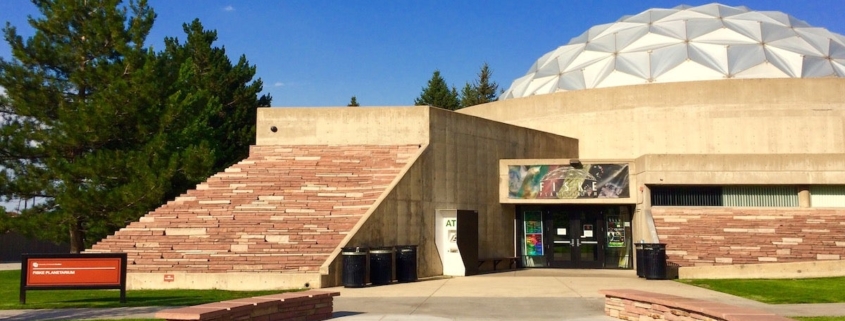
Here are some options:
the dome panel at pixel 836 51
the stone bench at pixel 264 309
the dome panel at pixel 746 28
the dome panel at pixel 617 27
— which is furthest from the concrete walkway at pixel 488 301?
the dome panel at pixel 617 27

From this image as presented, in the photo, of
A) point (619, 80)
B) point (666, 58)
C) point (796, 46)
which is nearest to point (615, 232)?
point (619, 80)

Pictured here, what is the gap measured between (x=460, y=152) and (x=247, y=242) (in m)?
7.91

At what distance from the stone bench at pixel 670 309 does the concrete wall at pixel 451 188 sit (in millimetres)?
7853

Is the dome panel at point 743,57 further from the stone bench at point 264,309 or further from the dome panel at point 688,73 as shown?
the stone bench at point 264,309

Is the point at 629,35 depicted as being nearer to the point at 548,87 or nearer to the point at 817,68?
the point at 548,87

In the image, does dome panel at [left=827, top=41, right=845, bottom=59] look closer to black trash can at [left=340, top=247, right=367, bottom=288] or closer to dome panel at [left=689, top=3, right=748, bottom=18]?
dome panel at [left=689, top=3, right=748, bottom=18]

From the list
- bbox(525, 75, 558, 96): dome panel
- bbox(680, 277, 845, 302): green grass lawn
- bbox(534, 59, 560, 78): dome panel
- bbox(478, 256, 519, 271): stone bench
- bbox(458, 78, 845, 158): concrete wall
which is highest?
bbox(534, 59, 560, 78): dome panel

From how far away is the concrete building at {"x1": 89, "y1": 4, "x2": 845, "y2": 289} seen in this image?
1920 cm

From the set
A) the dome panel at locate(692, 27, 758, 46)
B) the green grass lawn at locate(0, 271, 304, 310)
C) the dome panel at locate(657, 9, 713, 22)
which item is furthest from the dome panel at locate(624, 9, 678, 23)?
the green grass lawn at locate(0, 271, 304, 310)

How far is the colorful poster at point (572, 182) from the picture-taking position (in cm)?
2461

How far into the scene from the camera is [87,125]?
2612cm

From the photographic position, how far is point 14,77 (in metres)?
27.2

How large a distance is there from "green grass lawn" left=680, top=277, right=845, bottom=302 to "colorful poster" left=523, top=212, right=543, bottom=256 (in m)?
7.26

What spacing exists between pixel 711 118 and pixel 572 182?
771 centimetres
